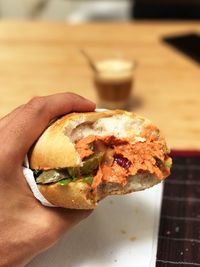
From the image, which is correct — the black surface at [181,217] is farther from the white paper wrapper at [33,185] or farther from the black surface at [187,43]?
the black surface at [187,43]

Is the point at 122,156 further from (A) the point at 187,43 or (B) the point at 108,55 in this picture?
(A) the point at 187,43

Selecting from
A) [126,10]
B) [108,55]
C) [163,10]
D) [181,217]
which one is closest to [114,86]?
[108,55]

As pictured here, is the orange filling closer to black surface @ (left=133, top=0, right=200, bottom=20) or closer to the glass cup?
the glass cup

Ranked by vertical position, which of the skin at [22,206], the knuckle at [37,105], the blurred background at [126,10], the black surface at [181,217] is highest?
the knuckle at [37,105]

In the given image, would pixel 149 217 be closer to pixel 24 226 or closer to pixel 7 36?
pixel 24 226

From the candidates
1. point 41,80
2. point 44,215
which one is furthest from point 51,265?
point 41,80

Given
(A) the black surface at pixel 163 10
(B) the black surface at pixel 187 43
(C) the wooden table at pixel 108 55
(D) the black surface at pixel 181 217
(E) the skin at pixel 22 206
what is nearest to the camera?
(E) the skin at pixel 22 206

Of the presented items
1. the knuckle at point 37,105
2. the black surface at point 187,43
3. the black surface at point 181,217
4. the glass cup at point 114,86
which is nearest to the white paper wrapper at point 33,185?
the knuckle at point 37,105
